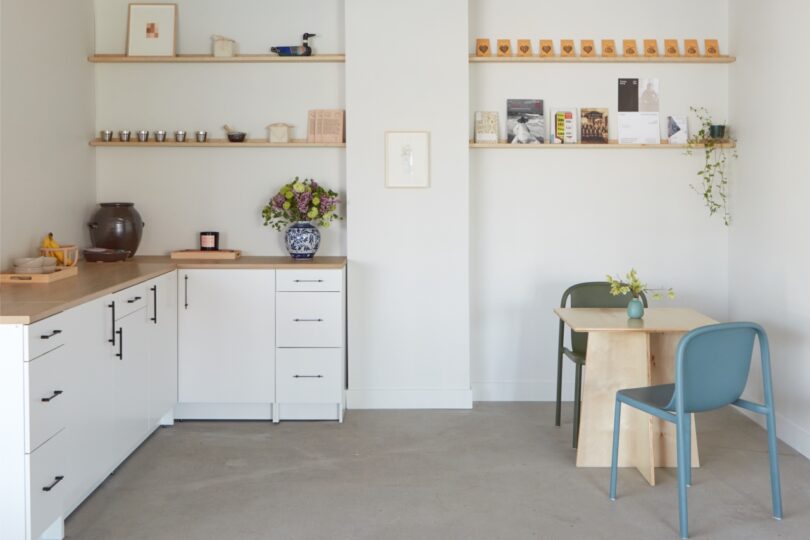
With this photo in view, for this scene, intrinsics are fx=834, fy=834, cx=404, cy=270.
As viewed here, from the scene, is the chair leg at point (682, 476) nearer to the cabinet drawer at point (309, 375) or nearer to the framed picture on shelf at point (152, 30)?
the cabinet drawer at point (309, 375)

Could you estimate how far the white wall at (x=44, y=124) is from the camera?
13.6ft

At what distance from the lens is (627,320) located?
395 cm

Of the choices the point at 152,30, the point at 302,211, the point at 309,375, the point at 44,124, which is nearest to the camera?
the point at 44,124

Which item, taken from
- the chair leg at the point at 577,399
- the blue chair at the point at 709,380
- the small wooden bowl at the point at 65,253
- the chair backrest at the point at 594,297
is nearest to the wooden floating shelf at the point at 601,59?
the chair backrest at the point at 594,297

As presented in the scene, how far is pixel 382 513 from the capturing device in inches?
136

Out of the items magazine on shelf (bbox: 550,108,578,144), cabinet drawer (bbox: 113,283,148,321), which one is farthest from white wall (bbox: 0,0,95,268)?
magazine on shelf (bbox: 550,108,578,144)

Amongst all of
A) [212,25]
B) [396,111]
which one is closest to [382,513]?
[396,111]

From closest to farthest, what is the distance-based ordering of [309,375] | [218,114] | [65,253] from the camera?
[65,253] < [309,375] < [218,114]

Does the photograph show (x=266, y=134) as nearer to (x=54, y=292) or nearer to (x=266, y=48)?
(x=266, y=48)

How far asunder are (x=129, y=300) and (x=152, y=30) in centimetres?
211

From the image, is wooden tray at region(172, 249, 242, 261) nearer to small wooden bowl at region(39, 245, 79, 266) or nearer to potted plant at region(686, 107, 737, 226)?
small wooden bowl at region(39, 245, 79, 266)

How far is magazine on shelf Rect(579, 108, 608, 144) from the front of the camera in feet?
17.3

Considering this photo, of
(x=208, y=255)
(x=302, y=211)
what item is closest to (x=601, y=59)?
(x=302, y=211)

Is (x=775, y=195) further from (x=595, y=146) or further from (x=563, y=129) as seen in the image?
(x=563, y=129)
